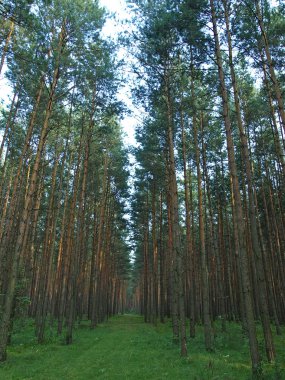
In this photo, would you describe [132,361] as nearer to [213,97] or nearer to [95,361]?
[95,361]

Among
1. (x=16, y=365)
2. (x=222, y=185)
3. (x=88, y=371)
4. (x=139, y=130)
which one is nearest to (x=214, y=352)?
(x=88, y=371)

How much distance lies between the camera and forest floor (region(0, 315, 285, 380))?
314 inches

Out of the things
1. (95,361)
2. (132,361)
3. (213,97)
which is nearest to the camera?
(132,361)

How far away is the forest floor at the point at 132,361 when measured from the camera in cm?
796

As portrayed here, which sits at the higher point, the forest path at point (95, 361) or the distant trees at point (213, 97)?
the distant trees at point (213, 97)

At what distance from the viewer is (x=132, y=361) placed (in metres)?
9.99

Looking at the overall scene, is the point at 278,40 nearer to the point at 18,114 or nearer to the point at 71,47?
the point at 71,47

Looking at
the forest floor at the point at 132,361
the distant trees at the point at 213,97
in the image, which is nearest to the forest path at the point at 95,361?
the forest floor at the point at 132,361

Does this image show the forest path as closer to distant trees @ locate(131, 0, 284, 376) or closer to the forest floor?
the forest floor

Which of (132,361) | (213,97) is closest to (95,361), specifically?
(132,361)

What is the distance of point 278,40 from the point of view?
11.3 meters

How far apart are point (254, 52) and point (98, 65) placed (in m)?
7.75

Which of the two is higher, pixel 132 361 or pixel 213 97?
pixel 213 97

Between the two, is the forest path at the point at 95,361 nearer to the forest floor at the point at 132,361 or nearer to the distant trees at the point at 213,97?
the forest floor at the point at 132,361
